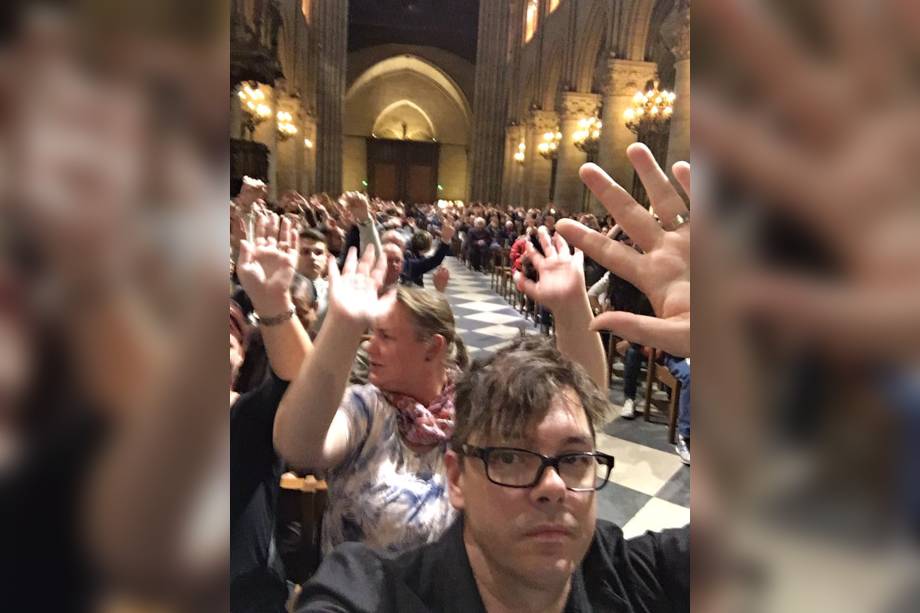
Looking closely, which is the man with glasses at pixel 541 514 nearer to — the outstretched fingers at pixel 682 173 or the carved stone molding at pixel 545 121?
the outstretched fingers at pixel 682 173

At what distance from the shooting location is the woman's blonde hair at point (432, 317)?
1.91 m

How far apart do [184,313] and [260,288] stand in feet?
2.95

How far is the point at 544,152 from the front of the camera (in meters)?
18.5

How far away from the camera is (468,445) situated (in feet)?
3.94

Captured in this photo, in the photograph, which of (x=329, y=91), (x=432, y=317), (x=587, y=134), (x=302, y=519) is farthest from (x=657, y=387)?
(x=329, y=91)

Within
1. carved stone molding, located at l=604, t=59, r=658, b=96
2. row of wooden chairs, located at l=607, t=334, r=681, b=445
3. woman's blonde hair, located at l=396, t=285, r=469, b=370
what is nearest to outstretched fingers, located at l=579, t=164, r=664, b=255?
woman's blonde hair, located at l=396, t=285, r=469, b=370

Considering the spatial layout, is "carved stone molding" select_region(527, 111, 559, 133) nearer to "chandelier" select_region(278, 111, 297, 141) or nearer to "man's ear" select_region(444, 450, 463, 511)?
"chandelier" select_region(278, 111, 297, 141)

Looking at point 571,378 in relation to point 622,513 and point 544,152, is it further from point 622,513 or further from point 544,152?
point 544,152

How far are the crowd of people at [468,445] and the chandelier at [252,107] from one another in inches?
342

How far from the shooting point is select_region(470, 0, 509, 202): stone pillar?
26062 millimetres

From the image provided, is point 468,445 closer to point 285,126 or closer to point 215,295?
point 215,295

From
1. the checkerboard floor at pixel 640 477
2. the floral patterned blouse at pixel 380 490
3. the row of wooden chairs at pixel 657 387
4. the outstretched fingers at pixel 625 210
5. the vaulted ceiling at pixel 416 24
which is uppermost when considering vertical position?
the vaulted ceiling at pixel 416 24

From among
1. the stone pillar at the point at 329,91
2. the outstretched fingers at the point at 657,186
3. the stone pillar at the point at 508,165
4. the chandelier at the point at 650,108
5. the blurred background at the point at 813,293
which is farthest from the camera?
the stone pillar at the point at 508,165

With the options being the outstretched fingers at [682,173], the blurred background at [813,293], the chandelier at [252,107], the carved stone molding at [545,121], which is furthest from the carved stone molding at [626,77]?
the blurred background at [813,293]
